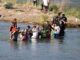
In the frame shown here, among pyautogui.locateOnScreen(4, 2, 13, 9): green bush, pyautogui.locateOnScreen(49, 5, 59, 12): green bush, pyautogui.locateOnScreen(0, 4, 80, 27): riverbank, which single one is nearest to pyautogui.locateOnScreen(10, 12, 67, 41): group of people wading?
pyautogui.locateOnScreen(0, 4, 80, 27): riverbank

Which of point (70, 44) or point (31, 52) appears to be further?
point (70, 44)

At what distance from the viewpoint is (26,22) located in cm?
4756

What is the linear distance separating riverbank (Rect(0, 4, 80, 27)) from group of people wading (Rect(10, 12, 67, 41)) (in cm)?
715

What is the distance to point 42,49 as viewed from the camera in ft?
106

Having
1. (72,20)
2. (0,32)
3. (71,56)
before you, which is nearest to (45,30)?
(0,32)

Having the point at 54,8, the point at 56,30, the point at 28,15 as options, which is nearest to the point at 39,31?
the point at 56,30

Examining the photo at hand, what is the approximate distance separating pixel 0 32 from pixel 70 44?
24.6 ft

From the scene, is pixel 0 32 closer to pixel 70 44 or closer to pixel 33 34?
pixel 33 34

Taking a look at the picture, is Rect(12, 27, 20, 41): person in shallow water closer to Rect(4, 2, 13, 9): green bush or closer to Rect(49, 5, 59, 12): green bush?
Rect(49, 5, 59, 12): green bush

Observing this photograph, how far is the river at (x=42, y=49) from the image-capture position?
1155 inches

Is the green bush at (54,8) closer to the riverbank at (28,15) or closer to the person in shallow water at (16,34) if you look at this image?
the riverbank at (28,15)

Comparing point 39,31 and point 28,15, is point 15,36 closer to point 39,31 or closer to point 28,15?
point 39,31

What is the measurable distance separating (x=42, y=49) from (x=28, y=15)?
1686 cm

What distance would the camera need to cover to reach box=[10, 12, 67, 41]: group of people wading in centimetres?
3500
